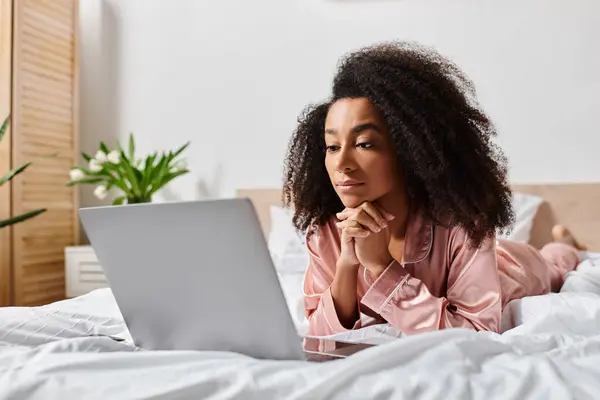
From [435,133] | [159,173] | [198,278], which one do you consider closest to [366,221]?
[435,133]

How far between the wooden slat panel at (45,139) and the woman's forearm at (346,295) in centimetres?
224

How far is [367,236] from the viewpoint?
47.1 inches

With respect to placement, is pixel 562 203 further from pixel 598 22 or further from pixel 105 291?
pixel 105 291

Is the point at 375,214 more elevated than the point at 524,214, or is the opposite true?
the point at 375,214

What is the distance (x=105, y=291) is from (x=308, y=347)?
1194mm

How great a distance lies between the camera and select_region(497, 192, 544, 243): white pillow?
264cm

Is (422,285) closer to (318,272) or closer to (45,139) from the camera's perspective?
(318,272)

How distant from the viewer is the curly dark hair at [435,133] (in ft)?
4.07

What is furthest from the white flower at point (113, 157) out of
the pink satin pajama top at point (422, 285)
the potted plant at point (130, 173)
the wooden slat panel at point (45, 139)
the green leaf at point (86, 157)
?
the pink satin pajama top at point (422, 285)

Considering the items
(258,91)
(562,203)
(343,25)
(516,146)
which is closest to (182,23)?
(258,91)

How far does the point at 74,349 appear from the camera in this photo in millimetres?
914

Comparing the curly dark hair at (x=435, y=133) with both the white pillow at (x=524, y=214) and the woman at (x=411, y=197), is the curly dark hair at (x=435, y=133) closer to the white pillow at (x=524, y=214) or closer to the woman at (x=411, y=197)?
the woman at (x=411, y=197)

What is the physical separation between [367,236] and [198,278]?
1.42ft

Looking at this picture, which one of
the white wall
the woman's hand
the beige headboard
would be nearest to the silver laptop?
the woman's hand
